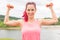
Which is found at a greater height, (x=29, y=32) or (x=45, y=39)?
(x=29, y=32)

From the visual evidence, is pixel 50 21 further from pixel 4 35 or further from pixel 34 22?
pixel 4 35

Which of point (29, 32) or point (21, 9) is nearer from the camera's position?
point (29, 32)

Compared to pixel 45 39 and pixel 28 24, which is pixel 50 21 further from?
pixel 45 39

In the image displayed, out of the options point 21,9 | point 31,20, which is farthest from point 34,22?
point 21,9

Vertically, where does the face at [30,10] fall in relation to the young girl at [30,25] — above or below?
above

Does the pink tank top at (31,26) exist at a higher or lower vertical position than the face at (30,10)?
lower

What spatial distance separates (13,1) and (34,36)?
47 cm

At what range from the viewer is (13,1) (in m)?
1.22

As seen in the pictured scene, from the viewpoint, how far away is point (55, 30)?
1240 millimetres

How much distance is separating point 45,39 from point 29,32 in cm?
43

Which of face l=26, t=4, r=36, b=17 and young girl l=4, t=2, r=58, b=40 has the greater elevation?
face l=26, t=4, r=36, b=17

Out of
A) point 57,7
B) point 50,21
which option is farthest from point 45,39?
point 50,21

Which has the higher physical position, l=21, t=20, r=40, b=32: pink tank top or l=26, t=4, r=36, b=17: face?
l=26, t=4, r=36, b=17: face

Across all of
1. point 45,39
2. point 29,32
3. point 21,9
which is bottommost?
point 45,39
